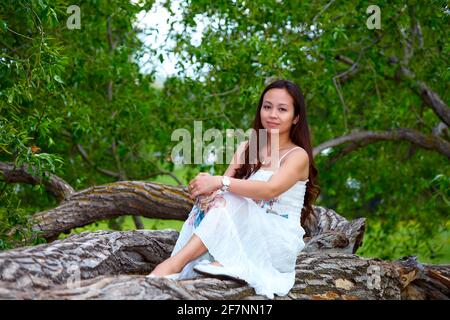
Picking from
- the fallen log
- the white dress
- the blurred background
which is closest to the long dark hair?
the white dress

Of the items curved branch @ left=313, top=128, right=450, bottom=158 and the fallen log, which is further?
curved branch @ left=313, top=128, right=450, bottom=158

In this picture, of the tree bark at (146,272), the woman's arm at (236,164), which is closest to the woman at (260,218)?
the tree bark at (146,272)

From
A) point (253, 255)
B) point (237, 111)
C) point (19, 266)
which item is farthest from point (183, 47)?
point (19, 266)

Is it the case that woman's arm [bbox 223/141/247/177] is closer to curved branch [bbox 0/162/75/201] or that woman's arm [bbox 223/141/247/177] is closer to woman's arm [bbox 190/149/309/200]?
woman's arm [bbox 190/149/309/200]

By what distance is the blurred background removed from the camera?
607cm

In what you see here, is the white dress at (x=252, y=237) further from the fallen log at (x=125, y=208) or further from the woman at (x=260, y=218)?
the fallen log at (x=125, y=208)

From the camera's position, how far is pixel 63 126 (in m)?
6.19

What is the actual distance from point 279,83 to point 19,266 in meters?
1.54

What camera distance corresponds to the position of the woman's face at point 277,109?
3.95m

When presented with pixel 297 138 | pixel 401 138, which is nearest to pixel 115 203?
pixel 297 138

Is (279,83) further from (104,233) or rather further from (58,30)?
(58,30)

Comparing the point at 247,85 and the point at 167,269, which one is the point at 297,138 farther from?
the point at 247,85

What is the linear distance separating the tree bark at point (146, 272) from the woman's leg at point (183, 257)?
0.45 feet

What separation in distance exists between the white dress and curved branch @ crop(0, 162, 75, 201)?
1.67 meters
